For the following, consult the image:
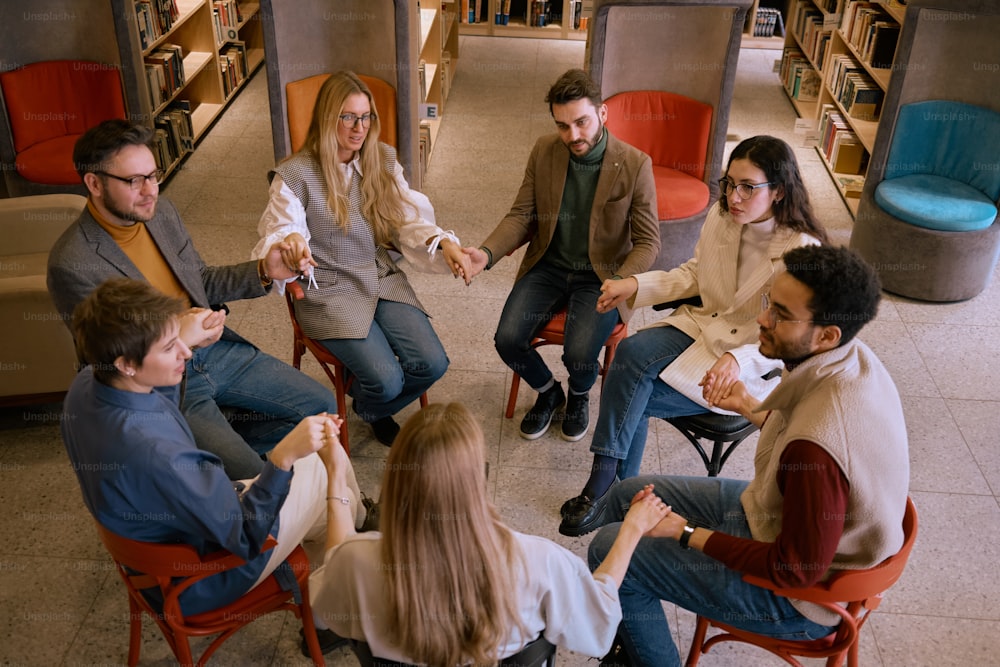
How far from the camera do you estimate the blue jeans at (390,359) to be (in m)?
3.00

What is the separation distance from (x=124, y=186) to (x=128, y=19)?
7.87ft

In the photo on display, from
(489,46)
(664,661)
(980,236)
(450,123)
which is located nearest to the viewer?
(664,661)

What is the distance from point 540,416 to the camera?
343 centimetres

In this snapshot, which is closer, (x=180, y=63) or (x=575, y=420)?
(x=575, y=420)

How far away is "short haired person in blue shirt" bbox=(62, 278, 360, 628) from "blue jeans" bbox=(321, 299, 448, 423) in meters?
0.86

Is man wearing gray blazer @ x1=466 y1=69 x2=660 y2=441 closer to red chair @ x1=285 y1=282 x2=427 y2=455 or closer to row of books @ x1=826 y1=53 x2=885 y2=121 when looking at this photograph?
red chair @ x1=285 y1=282 x2=427 y2=455

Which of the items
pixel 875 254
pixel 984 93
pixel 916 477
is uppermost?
pixel 984 93

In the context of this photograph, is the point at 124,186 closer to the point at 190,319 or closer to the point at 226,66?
the point at 190,319

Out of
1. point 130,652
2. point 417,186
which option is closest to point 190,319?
point 130,652

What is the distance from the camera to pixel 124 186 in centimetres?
254

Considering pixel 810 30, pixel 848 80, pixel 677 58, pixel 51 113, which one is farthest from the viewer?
pixel 810 30

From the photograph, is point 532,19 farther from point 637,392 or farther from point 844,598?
point 844,598

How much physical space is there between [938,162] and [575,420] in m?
2.39

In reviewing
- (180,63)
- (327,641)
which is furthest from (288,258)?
(180,63)
